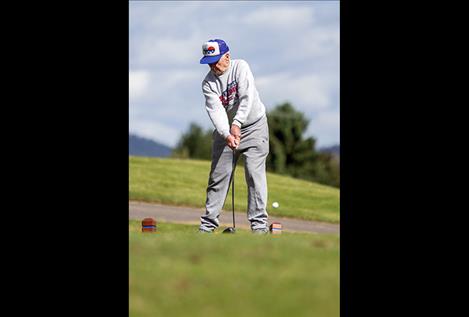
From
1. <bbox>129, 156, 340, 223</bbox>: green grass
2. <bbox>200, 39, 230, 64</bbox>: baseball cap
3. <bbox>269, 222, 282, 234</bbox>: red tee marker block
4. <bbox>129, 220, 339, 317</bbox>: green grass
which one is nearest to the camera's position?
<bbox>129, 220, 339, 317</bbox>: green grass

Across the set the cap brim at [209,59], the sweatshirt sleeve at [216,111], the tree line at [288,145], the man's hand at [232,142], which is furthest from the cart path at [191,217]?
the tree line at [288,145]

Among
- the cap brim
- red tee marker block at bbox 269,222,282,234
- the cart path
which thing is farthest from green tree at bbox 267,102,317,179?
the cap brim

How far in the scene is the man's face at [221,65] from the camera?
687 cm

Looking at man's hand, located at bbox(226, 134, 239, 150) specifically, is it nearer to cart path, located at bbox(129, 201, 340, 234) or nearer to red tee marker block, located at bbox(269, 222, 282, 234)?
red tee marker block, located at bbox(269, 222, 282, 234)

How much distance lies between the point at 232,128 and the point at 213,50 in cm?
82

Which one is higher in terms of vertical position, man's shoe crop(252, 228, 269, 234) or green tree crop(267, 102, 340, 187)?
green tree crop(267, 102, 340, 187)

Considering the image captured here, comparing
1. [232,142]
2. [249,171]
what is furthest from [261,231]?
[232,142]

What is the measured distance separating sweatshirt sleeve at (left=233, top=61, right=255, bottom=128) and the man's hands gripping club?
52 millimetres

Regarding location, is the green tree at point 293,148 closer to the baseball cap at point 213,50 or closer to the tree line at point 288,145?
the tree line at point 288,145

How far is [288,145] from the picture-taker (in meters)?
31.9

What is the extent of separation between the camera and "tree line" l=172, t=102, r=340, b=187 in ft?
103
